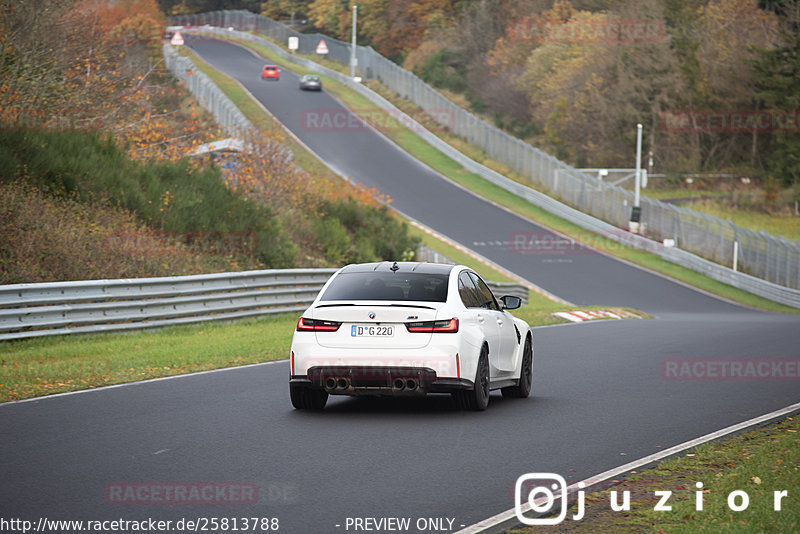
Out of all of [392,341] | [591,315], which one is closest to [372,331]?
[392,341]

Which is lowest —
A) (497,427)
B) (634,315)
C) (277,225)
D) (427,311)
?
(634,315)

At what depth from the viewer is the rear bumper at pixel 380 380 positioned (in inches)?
436

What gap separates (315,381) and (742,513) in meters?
5.25

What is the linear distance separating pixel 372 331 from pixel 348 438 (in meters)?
1.47

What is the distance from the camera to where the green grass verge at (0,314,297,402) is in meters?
13.7

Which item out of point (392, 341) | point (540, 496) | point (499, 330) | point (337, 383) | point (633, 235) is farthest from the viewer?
point (633, 235)

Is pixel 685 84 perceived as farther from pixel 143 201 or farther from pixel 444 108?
pixel 143 201

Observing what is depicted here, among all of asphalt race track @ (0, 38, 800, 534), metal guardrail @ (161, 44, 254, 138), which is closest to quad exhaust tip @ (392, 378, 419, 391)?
asphalt race track @ (0, 38, 800, 534)

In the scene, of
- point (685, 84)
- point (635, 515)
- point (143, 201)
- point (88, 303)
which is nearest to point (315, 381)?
point (635, 515)

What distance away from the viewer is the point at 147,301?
20.2 m

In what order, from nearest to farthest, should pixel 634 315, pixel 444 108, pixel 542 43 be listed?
1. pixel 634 315
2. pixel 444 108
3. pixel 542 43

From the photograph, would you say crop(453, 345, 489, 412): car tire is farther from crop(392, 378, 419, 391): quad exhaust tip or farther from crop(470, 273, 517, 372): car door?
crop(392, 378, 419, 391): quad exhaust tip

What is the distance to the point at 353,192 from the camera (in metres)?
42.1

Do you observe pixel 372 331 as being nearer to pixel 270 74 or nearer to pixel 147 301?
pixel 147 301
